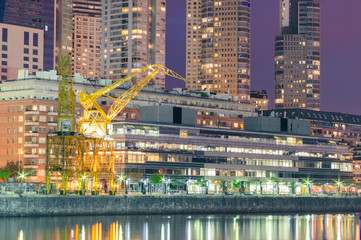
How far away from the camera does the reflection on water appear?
119 m

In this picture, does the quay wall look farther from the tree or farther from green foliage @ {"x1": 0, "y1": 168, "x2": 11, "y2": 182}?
the tree

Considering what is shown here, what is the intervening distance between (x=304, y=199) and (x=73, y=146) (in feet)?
195

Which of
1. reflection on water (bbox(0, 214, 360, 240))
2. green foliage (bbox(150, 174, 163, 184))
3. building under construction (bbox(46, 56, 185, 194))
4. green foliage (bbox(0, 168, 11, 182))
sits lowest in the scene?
reflection on water (bbox(0, 214, 360, 240))

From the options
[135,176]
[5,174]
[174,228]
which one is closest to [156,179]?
[135,176]

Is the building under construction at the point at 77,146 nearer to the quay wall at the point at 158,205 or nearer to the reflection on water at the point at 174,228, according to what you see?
the quay wall at the point at 158,205

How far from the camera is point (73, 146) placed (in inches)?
6663

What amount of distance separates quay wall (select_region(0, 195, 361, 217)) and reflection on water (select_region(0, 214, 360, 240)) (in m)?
3.66

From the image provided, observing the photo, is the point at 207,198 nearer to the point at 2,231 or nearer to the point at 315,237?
the point at 315,237

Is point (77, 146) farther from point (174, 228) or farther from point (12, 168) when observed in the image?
point (174, 228)

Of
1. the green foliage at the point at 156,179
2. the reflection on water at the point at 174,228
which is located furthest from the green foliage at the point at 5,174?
the reflection on water at the point at 174,228

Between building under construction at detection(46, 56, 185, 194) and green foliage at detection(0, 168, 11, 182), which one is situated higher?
building under construction at detection(46, 56, 185, 194)

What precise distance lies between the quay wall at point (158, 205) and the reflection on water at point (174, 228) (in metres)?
3.66

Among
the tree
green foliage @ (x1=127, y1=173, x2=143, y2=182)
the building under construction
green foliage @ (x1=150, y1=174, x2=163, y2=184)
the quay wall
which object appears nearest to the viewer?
the quay wall

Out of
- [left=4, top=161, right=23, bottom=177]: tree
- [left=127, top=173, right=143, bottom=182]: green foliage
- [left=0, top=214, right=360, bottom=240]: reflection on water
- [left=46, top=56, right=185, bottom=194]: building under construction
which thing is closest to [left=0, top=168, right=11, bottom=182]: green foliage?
[left=4, top=161, right=23, bottom=177]: tree
